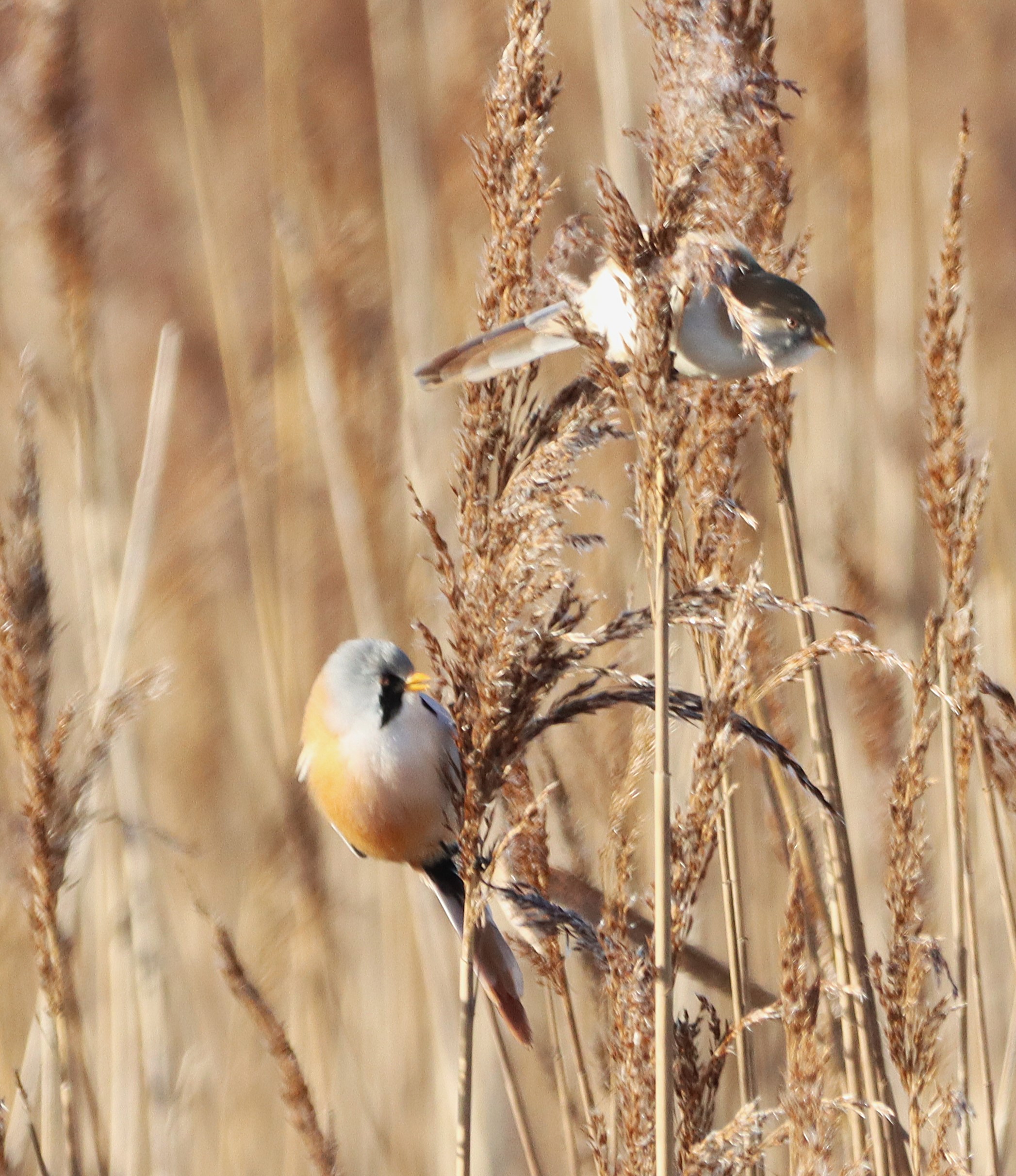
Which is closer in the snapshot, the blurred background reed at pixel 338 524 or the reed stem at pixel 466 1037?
the reed stem at pixel 466 1037

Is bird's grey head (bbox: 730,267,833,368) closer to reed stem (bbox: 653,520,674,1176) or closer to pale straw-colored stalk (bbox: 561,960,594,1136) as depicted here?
reed stem (bbox: 653,520,674,1176)

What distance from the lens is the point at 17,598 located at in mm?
866

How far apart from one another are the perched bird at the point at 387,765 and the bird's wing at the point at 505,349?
0.32 meters

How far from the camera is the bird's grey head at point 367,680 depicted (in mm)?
1074

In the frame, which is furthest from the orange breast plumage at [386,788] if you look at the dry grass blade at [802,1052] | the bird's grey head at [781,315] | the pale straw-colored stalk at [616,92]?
the pale straw-colored stalk at [616,92]

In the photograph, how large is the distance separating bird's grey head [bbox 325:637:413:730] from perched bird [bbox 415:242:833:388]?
361 mm

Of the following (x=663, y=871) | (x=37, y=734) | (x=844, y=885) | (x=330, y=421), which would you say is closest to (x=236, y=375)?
(x=330, y=421)

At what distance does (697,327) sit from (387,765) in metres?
0.52

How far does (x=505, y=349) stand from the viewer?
729 millimetres

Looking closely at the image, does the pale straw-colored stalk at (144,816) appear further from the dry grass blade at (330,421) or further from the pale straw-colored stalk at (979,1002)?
the pale straw-colored stalk at (979,1002)

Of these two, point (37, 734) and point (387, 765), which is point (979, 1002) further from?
point (37, 734)

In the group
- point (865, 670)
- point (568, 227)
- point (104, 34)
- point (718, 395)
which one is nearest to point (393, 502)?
point (865, 670)

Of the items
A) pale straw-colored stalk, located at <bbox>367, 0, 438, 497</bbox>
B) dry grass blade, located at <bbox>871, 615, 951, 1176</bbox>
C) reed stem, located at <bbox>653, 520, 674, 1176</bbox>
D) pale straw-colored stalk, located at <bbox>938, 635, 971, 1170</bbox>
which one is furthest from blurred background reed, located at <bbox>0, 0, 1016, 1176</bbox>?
reed stem, located at <bbox>653, 520, 674, 1176</bbox>

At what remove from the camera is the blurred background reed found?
1.37 meters
